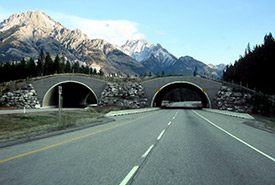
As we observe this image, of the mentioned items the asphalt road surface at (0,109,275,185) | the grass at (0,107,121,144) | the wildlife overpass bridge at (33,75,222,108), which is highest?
the wildlife overpass bridge at (33,75,222,108)

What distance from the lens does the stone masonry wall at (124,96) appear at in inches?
1881

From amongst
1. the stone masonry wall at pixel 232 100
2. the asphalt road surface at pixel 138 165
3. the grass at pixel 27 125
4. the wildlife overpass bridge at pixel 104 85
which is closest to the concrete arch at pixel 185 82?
the wildlife overpass bridge at pixel 104 85

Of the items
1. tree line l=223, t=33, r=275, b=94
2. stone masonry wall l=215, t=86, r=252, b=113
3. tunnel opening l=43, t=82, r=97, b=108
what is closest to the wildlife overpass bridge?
tunnel opening l=43, t=82, r=97, b=108

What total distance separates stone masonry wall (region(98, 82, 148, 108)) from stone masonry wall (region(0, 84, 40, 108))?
13.5 m

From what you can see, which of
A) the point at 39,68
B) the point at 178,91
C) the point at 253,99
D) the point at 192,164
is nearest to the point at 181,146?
the point at 192,164

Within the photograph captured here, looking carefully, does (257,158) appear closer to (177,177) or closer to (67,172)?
(177,177)

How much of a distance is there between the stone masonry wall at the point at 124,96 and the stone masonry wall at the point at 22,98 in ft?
44.2

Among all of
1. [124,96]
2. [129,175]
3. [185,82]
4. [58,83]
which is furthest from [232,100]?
[129,175]

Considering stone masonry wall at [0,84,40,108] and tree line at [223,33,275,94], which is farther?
tree line at [223,33,275,94]

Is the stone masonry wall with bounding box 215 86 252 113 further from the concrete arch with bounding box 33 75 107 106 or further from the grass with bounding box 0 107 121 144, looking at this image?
the grass with bounding box 0 107 121 144

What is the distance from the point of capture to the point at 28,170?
530 cm

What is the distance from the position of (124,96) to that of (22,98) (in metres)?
20.5

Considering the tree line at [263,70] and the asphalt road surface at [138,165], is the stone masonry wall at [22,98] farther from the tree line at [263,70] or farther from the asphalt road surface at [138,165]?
the tree line at [263,70]

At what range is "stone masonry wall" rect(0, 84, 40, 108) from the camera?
1706 inches
